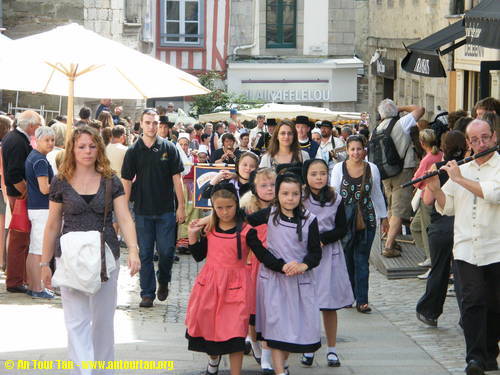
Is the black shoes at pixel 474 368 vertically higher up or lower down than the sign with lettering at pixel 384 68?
lower down

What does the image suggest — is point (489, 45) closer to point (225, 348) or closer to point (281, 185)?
point (281, 185)

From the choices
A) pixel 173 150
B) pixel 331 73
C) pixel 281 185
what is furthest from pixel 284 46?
pixel 281 185

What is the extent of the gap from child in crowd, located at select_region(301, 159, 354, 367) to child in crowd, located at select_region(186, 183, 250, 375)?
1.09m

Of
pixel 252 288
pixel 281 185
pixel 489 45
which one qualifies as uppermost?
pixel 489 45

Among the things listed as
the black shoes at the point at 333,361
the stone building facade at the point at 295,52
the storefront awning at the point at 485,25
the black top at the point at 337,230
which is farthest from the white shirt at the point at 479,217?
the stone building facade at the point at 295,52

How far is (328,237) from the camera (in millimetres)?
8789

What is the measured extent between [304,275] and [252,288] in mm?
370

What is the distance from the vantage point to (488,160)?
7.96 m

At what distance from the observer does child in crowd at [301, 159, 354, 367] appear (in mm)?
8766

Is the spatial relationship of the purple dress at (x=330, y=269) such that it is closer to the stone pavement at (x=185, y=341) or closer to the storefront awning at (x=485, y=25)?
the stone pavement at (x=185, y=341)

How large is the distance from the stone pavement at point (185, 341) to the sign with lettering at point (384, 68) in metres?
19.6

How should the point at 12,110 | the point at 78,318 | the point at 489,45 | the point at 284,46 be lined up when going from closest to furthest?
the point at 78,318, the point at 489,45, the point at 12,110, the point at 284,46

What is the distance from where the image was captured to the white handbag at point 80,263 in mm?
7082

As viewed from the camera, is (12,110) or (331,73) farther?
(331,73)
